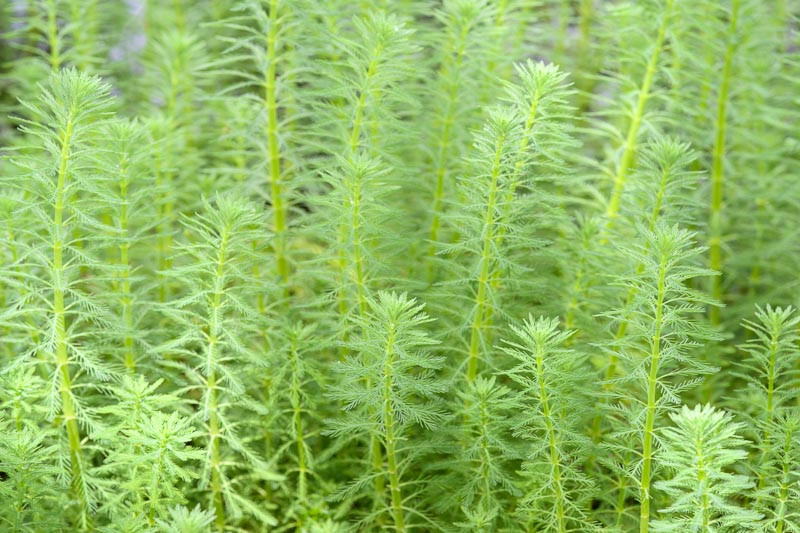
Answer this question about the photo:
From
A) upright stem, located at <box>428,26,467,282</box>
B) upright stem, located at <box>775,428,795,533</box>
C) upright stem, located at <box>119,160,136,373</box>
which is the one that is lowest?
upright stem, located at <box>775,428,795,533</box>

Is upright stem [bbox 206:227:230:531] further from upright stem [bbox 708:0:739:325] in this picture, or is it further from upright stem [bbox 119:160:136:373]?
upright stem [bbox 708:0:739:325]

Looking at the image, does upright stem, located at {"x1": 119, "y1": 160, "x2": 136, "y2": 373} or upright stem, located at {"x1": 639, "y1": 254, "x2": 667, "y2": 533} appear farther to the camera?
upright stem, located at {"x1": 119, "y1": 160, "x2": 136, "y2": 373}

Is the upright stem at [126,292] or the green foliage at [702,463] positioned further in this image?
the upright stem at [126,292]

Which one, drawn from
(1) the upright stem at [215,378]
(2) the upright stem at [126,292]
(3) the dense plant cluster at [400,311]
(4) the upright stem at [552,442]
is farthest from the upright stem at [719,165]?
(2) the upright stem at [126,292]

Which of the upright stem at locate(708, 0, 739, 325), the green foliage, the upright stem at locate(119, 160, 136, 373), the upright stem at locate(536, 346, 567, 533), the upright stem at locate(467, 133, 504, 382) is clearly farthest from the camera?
the upright stem at locate(708, 0, 739, 325)

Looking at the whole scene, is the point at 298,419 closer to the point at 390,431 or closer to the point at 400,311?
the point at 390,431

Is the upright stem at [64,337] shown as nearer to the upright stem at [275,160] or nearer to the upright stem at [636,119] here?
the upright stem at [275,160]

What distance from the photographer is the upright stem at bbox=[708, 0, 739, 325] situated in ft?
5.90

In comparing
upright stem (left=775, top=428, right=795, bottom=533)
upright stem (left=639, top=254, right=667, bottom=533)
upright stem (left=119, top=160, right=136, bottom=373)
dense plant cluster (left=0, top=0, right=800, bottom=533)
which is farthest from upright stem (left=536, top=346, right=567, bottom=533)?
upright stem (left=119, top=160, right=136, bottom=373)

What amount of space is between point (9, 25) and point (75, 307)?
1.32 meters

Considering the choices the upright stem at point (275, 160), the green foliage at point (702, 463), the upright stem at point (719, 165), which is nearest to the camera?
the green foliage at point (702, 463)

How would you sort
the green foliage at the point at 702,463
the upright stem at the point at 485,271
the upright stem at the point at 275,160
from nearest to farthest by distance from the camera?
the green foliage at the point at 702,463 < the upright stem at the point at 485,271 < the upright stem at the point at 275,160

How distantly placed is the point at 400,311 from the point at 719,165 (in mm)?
945

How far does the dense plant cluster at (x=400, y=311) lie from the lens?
129 cm
